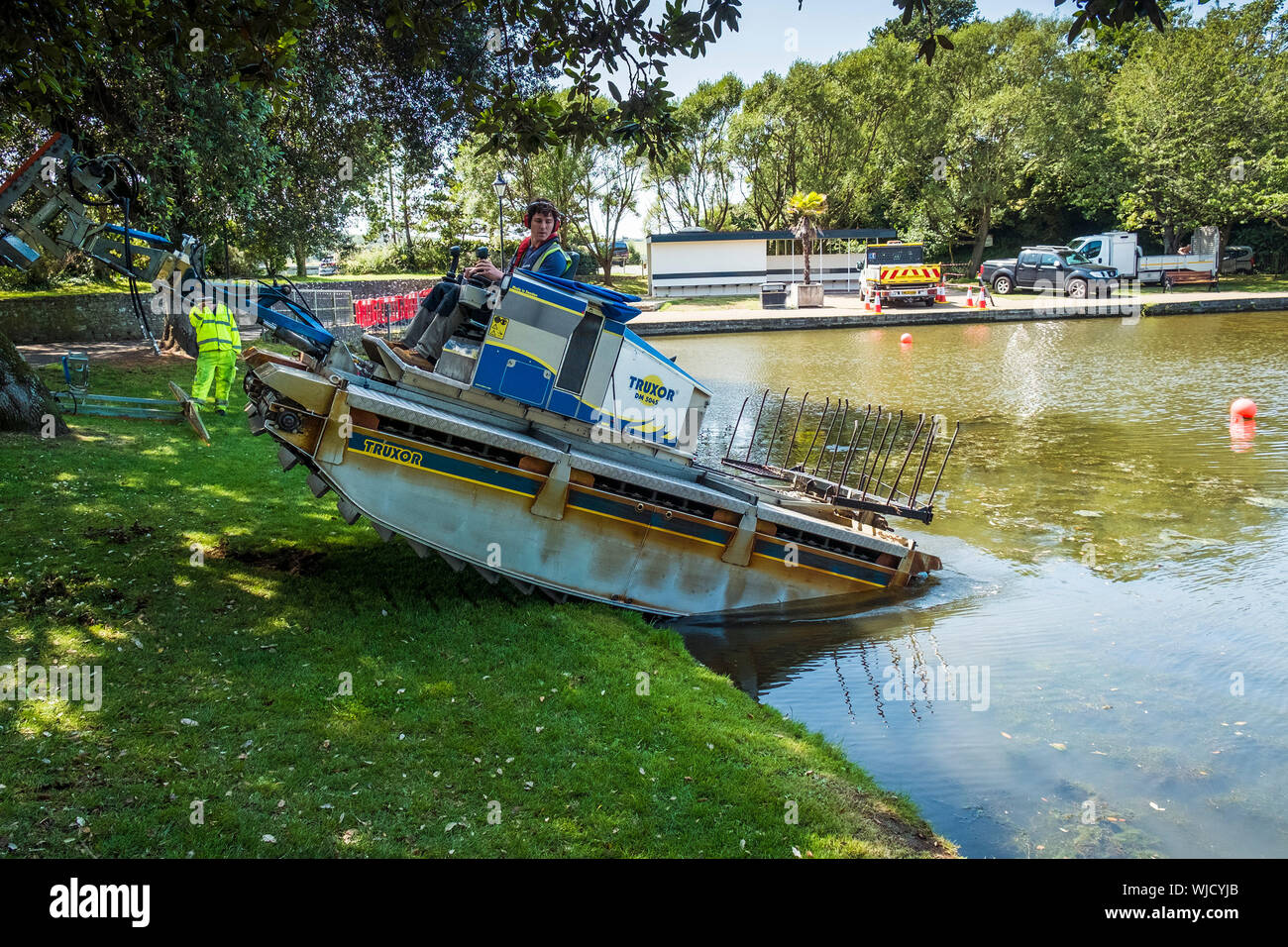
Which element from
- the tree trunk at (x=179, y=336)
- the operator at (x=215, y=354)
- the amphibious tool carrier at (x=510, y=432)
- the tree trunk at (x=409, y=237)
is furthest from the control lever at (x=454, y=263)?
the tree trunk at (x=409, y=237)

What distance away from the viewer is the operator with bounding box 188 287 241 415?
13758 millimetres

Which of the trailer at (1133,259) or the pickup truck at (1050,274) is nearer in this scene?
the pickup truck at (1050,274)

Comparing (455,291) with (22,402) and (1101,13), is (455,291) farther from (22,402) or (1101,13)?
(22,402)

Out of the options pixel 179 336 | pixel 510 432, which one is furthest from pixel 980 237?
pixel 510 432

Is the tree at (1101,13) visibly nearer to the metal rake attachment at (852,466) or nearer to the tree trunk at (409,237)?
the metal rake attachment at (852,466)

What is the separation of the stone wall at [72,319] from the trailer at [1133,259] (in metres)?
39.4

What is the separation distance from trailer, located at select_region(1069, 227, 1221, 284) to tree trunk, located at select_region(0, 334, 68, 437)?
42.4m

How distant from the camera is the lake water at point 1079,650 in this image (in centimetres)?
610

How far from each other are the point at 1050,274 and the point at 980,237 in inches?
533

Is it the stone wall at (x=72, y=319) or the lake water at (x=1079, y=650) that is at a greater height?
the stone wall at (x=72, y=319)

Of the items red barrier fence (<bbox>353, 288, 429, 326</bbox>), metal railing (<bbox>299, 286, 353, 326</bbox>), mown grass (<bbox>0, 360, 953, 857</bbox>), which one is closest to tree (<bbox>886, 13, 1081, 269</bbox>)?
red barrier fence (<bbox>353, 288, 429, 326</bbox>)

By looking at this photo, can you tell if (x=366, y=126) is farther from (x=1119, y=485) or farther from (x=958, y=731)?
(x=958, y=731)

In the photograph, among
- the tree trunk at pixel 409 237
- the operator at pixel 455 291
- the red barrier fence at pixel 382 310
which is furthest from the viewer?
the tree trunk at pixel 409 237

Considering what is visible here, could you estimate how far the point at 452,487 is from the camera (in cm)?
743
